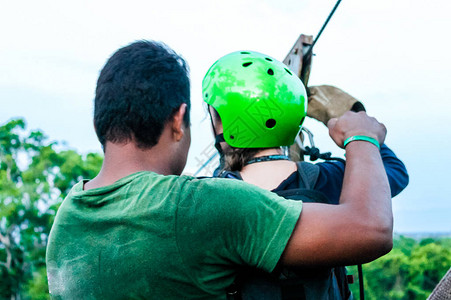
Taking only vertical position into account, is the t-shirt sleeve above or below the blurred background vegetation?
above

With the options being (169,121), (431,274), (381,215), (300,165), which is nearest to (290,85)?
(300,165)

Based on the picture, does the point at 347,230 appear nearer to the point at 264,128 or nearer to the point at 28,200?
the point at 264,128

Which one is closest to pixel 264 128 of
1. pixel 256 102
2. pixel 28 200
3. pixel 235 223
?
pixel 256 102

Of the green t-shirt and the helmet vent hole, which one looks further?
the helmet vent hole

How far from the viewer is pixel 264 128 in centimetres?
279

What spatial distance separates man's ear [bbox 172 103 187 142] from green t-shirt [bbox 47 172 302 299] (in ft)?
0.68

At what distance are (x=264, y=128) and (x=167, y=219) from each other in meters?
1.17

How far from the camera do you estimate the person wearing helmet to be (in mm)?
2549

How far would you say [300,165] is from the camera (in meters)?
2.55

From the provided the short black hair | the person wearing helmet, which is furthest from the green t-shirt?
the person wearing helmet

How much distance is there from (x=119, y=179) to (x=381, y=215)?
927 mm

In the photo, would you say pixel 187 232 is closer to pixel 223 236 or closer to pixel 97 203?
pixel 223 236

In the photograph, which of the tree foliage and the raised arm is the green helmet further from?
the tree foliage

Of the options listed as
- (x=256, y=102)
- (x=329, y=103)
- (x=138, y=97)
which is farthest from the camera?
(x=329, y=103)
